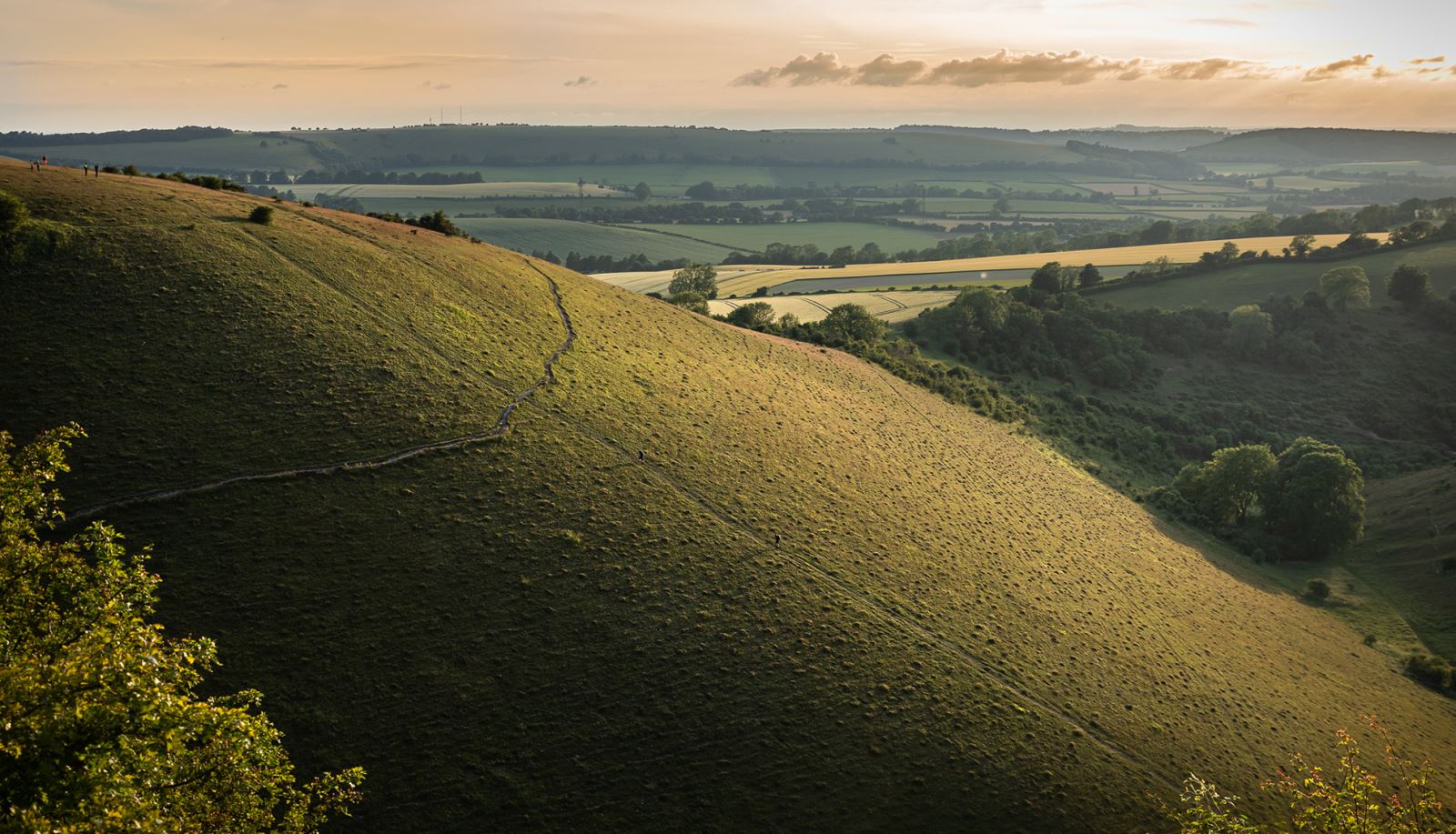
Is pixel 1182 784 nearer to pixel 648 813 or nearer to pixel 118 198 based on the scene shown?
pixel 648 813

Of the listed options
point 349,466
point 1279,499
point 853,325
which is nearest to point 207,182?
point 349,466

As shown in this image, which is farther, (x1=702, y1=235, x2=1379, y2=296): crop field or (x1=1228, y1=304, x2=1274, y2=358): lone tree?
(x1=702, y1=235, x2=1379, y2=296): crop field

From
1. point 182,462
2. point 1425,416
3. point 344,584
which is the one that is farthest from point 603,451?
point 1425,416

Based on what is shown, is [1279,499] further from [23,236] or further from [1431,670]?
[23,236]

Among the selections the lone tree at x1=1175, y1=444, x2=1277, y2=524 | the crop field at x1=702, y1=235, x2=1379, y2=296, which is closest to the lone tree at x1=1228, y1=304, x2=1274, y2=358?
the crop field at x1=702, y1=235, x2=1379, y2=296

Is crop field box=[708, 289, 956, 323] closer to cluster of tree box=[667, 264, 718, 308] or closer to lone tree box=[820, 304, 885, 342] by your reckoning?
cluster of tree box=[667, 264, 718, 308]

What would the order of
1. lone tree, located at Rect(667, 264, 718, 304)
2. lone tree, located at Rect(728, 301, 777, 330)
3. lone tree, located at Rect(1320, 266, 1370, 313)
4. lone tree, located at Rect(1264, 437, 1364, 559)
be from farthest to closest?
lone tree, located at Rect(667, 264, 718, 304) → lone tree, located at Rect(1320, 266, 1370, 313) → lone tree, located at Rect(728, 301, 777, 330) → lone tree, located at Rect(1264, 437, 1364, 559)

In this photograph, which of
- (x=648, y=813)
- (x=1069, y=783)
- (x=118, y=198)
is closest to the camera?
(x=648, y=813)
